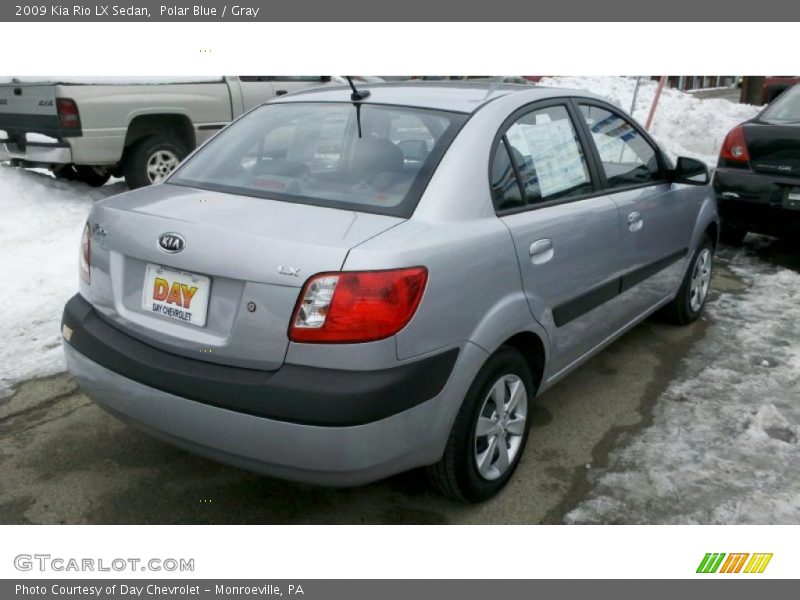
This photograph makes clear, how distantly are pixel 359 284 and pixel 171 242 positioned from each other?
2.33ft

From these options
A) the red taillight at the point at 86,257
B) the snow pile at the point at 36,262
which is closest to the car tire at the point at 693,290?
the red taillight at the point at 86,257

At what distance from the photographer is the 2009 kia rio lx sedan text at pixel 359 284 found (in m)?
2.23

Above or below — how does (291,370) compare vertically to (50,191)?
above

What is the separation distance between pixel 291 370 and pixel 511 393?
106cm

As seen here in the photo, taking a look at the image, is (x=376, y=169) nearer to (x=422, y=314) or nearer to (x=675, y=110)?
(x=422, y=314)

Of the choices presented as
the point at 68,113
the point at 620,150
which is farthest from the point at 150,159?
the point at 620,150

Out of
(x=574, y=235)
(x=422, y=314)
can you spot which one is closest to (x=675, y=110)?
(x=574, y=235)

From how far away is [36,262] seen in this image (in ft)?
18.1

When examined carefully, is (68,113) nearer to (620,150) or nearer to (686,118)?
(620,150)

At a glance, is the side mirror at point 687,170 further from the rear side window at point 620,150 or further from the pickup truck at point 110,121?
the pickup truck at point 110,121

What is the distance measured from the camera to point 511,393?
292 centimetres

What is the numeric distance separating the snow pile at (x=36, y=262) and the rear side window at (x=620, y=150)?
3215 mm

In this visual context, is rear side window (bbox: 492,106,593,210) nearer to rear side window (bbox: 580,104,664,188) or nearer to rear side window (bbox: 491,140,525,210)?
rear side window (bbox: 491,140,525,210)

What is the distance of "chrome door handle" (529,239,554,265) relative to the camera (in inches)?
113
